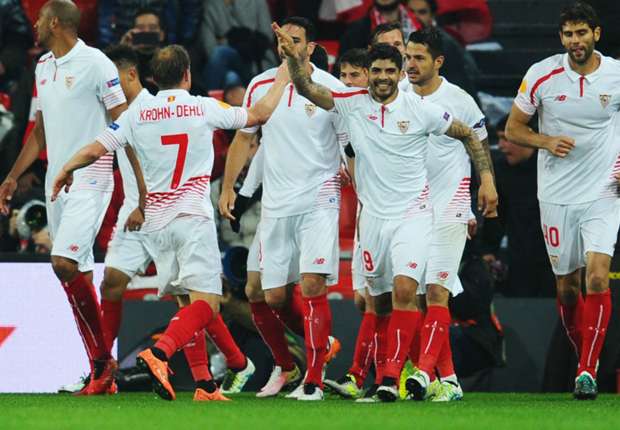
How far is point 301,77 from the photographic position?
33.2 ft

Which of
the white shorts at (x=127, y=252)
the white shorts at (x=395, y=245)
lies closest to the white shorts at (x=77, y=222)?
the white shorts at (x=127, y=252)

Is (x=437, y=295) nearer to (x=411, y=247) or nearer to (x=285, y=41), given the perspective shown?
(x=411, y=247)

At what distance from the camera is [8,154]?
14.9m

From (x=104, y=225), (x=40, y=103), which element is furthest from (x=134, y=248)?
(x=104, y=225)

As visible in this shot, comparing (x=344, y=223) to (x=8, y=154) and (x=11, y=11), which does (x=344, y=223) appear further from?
(x=11, y=11)

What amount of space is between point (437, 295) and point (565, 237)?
1.07 m

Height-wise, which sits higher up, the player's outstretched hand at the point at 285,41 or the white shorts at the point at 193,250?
the player's outstretched hand at the point at 285,41

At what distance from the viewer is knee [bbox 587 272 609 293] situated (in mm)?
10930

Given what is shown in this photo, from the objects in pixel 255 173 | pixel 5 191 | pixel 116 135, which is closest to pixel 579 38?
pixel 255 173

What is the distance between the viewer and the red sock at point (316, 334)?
10.5m

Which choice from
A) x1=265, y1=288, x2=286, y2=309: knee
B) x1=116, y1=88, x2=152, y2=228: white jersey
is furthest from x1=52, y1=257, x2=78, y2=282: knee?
x1=265, y1=288, x2=286, y2=309: knee

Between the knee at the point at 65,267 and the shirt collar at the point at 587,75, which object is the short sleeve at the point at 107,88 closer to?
the knee at the point at 65,267

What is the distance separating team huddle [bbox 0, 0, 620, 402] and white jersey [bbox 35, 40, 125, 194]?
0.01 metres

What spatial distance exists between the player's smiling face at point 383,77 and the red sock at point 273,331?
2106 mm
